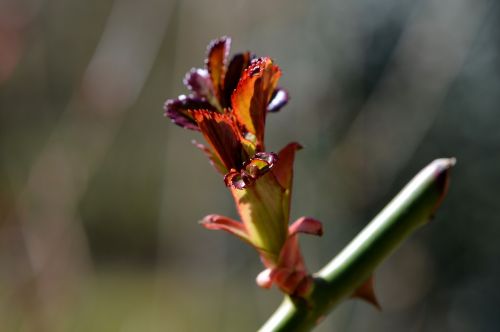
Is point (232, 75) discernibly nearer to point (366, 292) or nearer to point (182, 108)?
point (182, 108)

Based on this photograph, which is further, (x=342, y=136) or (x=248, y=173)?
(x=342, y=136)

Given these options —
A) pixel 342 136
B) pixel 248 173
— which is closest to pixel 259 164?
pixel 248 173

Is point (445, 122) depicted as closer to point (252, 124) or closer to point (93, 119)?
point (93, 119)

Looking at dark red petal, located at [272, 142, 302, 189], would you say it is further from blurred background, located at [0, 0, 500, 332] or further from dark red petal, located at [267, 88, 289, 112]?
blurred background, located at [0, 0, 500, 332]

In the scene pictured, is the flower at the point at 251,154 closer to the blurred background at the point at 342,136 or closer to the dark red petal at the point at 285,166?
the dark red petal at the point at 285,166

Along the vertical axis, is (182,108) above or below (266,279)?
above

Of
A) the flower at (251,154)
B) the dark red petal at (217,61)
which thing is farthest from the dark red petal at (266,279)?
the dark red petal at (217,61)
